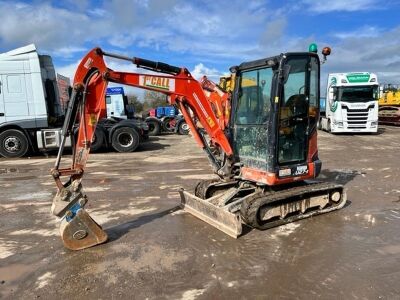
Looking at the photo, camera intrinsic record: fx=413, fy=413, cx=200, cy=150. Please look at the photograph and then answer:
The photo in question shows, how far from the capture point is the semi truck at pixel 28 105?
14109 millimetres

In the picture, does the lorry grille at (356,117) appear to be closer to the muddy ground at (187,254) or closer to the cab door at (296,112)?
the muddy ground at (187,254)

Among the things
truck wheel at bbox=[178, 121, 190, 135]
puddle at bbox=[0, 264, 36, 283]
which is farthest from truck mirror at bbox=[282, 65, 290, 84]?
truck wheel at bbox=[178, 121, 190, 135]

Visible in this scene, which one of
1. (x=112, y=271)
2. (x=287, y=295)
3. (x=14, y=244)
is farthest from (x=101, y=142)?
(x=287, y=295)

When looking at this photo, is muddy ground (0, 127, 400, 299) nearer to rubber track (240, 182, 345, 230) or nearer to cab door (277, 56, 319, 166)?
rubber track (240, 182, 345, 230)

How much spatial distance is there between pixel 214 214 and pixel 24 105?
10714mm

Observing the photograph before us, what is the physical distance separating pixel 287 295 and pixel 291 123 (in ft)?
9.65

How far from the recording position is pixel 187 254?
509 cm

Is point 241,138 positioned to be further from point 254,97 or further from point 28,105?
point 28,105

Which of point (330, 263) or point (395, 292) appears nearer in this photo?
point (395, 292)

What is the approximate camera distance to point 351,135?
68.1ft

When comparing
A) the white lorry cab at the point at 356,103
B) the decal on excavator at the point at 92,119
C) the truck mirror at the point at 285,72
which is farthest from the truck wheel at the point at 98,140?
the white lorry cab at the point at 356,103

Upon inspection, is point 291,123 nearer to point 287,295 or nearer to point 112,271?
point 287,295

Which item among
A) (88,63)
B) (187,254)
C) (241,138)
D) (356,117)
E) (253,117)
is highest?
(88,63)

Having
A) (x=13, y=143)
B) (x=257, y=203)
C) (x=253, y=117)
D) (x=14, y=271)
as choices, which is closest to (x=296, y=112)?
(x=253, y=117)
